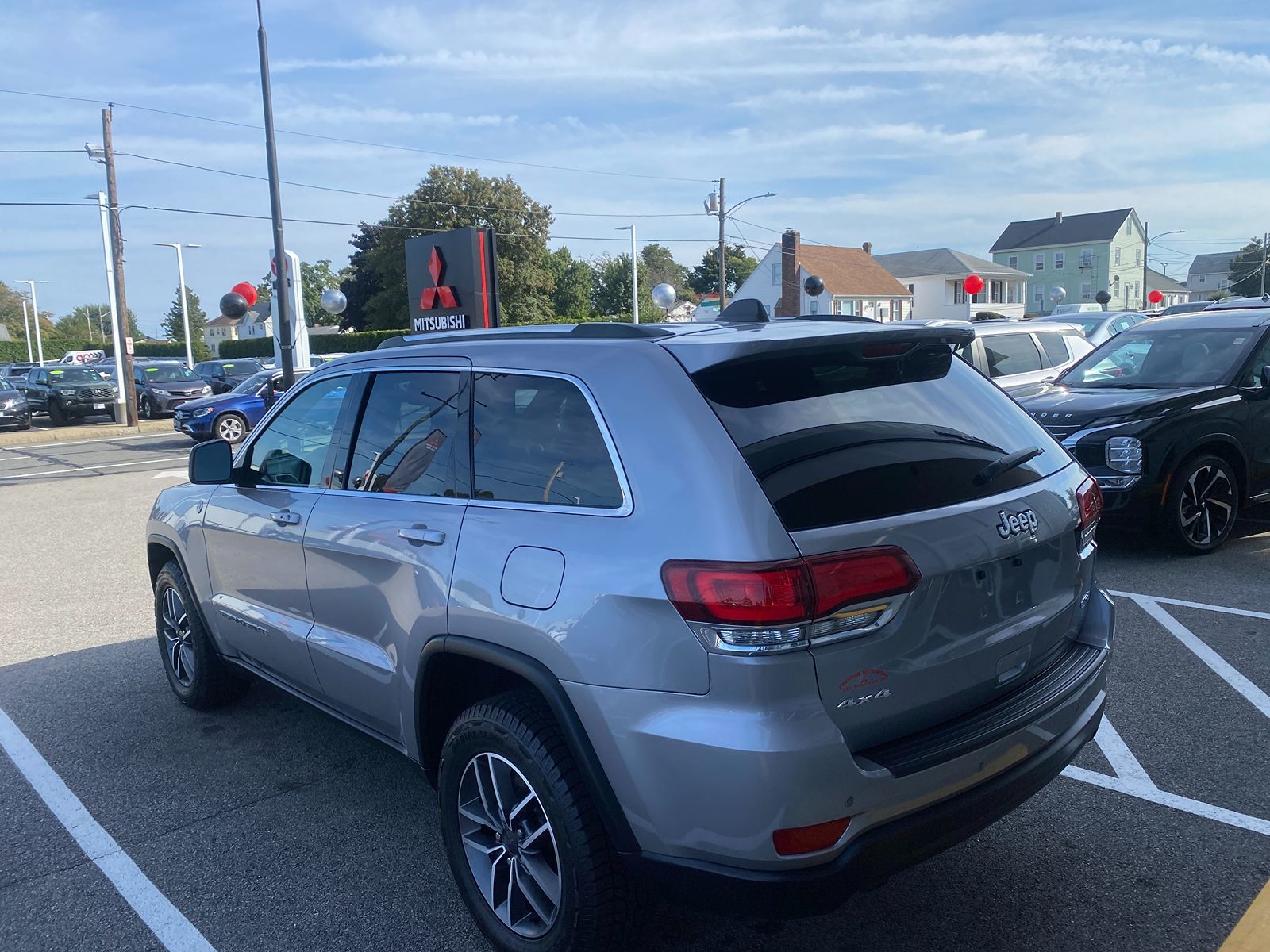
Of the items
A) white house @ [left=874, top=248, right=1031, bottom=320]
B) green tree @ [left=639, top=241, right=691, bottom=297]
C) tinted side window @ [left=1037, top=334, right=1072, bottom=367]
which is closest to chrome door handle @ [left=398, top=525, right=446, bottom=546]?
tinted side window @ [left=1037, top=334, right=1072, bottom=367]

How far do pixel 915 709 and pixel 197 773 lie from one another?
3.23 metres

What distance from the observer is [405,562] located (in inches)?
119

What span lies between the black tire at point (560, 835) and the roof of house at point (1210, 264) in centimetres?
15102

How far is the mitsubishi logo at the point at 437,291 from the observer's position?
13.2 meters

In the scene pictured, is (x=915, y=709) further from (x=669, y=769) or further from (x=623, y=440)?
(x=623, y=440)

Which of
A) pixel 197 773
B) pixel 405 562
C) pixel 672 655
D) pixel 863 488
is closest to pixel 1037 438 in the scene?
pixel 863 488

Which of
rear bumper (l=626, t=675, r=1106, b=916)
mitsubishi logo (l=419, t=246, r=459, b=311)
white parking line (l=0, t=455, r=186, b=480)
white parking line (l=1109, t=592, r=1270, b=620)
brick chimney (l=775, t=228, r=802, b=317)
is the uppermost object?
brick chimney (l=775, t=228, r=802, b=317)

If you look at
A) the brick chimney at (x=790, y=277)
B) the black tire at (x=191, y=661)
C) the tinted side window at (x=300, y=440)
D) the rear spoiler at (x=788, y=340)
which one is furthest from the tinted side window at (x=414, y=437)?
the brick chimney at (x=790, y=277)

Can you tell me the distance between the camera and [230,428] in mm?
20797

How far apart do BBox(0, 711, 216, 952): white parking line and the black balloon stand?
2097 cm

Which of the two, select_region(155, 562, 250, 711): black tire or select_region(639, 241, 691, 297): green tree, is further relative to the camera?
select_region(639, 241, 691, 297): green tree

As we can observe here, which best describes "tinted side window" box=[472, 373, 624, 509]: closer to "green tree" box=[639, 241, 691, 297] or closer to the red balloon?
the red balloon

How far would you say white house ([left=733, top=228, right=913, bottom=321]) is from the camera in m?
58.3

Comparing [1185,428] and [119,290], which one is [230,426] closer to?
[119,290]
